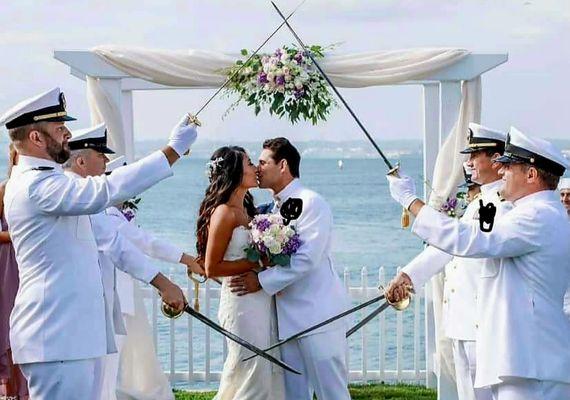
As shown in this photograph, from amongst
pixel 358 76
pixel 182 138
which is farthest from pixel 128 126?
pixel 182 138

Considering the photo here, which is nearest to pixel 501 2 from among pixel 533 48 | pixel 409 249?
pixel 533 48

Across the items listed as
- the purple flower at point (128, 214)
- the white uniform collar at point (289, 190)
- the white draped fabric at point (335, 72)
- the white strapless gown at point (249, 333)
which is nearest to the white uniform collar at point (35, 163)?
the white strapless gown at point (249, 333)

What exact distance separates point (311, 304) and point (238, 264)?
43 centimetres

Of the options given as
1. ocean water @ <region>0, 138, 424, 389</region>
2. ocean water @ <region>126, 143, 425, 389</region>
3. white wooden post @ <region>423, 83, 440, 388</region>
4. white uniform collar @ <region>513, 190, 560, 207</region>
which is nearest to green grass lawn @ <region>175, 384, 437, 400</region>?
white wooden post @ <region>423, 83, 440, 388</region>

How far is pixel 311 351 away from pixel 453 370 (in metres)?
2.11

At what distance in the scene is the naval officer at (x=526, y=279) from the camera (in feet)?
17.1

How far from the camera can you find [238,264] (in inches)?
264

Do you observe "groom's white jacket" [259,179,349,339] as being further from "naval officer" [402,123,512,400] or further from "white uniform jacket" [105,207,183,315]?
"white uniform jacket" [105,207,183,315]

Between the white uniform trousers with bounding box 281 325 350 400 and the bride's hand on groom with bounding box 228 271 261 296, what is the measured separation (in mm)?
341

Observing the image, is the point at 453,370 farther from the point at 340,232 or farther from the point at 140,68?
the point at 340,232

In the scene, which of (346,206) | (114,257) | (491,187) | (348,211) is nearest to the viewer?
(114,257)

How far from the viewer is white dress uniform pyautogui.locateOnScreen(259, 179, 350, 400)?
6641 mm

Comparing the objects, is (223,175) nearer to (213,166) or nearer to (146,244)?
(213,166)

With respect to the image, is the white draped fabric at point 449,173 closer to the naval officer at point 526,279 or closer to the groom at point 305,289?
the groom at point 305,289
